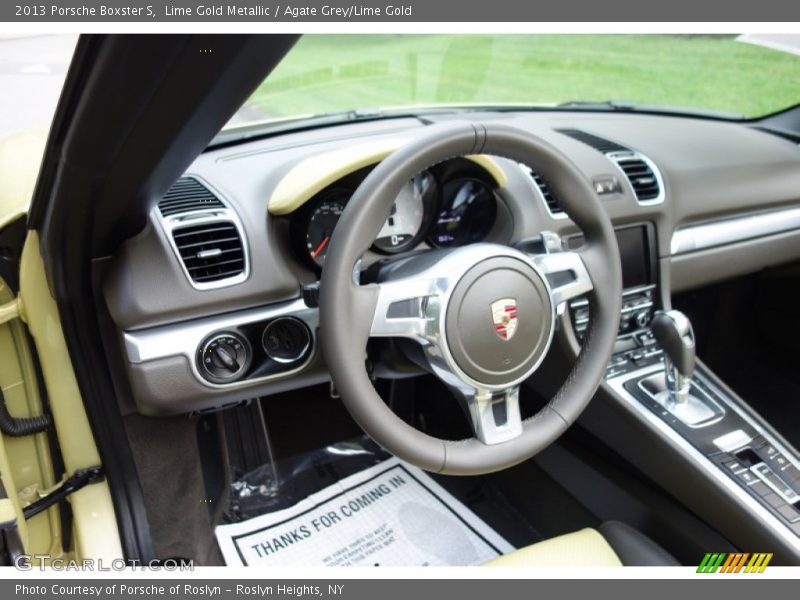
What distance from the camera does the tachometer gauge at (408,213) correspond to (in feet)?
4.75

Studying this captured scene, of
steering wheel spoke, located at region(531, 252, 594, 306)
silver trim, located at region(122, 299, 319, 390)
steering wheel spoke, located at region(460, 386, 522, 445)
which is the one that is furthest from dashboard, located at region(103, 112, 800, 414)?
steering wheel spoke, located at region(460, 386, 522, 445)

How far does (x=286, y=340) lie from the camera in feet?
4.73

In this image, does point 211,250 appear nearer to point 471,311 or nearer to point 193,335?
point 193,335

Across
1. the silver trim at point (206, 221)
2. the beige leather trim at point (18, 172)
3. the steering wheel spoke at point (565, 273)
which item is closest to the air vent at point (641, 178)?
the steering wheel spoke at point (565, 273)

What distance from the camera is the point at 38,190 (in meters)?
1.07

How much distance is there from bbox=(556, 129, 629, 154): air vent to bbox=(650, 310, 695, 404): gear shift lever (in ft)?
1.68

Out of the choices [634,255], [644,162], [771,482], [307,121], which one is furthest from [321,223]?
[771,482]

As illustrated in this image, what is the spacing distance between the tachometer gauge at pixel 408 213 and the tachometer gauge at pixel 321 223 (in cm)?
11

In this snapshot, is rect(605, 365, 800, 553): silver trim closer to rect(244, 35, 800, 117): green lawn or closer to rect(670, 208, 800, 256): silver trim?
rect(670, 208, 800, 256): silver trim

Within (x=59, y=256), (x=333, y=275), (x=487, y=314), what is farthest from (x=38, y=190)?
(x=487, y=314)

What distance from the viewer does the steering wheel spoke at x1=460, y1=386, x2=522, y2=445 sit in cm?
113

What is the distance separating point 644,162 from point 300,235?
3.44 ft

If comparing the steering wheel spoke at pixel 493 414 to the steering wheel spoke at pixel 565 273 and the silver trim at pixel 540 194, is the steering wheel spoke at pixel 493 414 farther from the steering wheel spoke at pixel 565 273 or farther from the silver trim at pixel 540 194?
the silver trim at pixel 540 194

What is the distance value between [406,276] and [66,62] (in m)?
0.60
